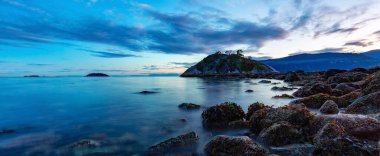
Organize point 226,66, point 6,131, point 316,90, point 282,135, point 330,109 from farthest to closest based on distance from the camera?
point 226,66
point 316,90
point 6,131
point 330,109
point 282,135

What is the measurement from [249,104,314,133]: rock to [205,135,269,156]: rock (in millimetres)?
2335

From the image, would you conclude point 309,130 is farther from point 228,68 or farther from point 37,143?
point 228,68

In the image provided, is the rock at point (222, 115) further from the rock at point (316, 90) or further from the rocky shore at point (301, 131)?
the rock at point (316, 90)

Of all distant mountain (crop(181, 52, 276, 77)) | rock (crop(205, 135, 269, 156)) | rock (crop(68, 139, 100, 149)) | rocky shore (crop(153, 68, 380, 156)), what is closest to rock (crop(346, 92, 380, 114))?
rocky shore (crop(153, 68, 380, 156))

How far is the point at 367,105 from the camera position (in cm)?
1016

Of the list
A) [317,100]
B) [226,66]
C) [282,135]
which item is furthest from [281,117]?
[226,66]

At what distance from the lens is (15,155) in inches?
325

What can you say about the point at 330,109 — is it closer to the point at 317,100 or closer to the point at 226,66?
the point at 317,100

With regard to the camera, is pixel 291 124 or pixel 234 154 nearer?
pixel 234 154

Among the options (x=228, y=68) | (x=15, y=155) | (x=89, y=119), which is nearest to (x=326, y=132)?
(x=15, y=155)

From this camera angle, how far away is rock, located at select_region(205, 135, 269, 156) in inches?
269

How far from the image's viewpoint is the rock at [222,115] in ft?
38.3

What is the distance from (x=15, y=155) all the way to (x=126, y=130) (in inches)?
177

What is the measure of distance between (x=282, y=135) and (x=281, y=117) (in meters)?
1.23
